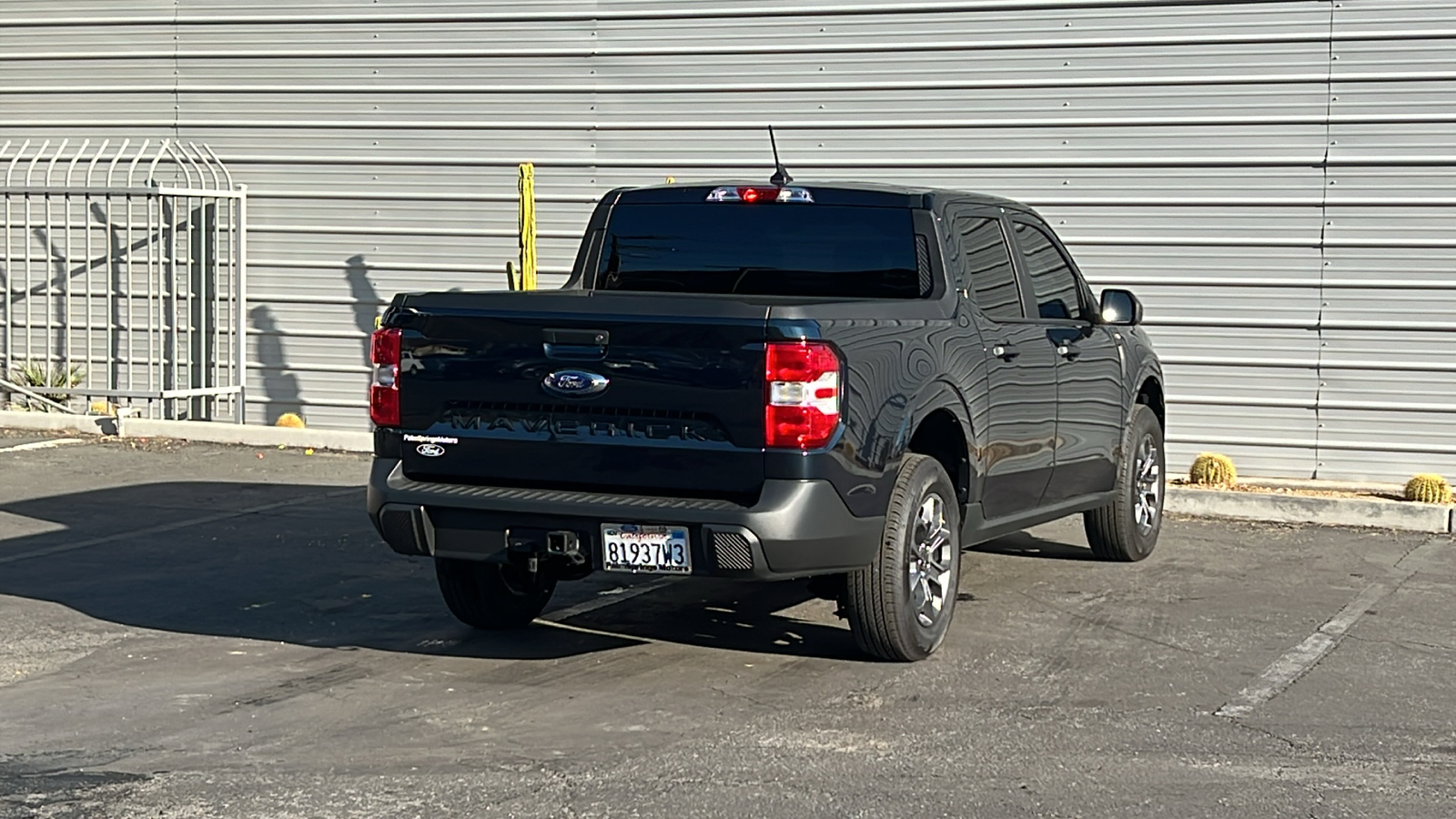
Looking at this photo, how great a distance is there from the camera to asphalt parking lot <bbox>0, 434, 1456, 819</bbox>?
5.62 metres

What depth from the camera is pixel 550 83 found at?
1548 cm

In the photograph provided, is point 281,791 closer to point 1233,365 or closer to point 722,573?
point 722,573

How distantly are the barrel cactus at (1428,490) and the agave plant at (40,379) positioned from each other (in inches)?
431

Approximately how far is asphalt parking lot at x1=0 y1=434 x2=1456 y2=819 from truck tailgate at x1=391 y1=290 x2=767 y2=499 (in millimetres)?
828

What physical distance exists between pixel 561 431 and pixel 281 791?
188 cm

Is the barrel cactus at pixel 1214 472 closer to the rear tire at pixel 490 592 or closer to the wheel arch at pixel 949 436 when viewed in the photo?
the wheel arch at pixel 949 436

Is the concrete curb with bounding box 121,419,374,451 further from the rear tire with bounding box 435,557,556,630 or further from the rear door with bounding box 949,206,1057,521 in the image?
the rear door with bounding box 949,206,1057,521

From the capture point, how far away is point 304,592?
9.03 meters

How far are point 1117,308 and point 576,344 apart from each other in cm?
360

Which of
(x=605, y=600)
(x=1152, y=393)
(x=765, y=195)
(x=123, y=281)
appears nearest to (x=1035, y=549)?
(x=1152, y=393)

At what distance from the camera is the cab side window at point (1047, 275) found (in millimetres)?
9086

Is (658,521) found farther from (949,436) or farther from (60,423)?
(60,423)

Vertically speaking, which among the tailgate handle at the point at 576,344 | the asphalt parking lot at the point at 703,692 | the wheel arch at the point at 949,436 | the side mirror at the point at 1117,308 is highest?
the side mirror at the point at 1117,308

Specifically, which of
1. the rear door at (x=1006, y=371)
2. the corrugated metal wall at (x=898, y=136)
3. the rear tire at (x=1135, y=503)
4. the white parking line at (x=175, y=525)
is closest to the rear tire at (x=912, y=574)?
the rear door at (x=1006, y=371)
